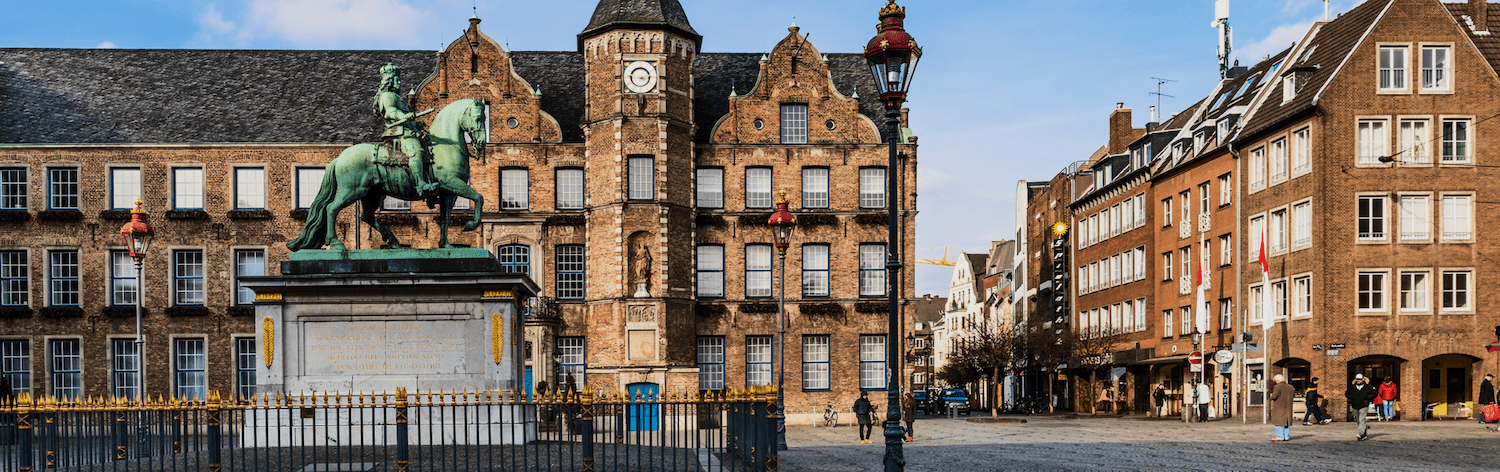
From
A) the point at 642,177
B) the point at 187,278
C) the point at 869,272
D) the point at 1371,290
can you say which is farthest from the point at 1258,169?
the point at 187,278

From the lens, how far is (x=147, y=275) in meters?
47.7

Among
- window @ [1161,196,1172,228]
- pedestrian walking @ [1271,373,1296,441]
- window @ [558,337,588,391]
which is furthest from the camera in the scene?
window @ [1161,196,1172,228]

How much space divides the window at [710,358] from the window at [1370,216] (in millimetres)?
20418

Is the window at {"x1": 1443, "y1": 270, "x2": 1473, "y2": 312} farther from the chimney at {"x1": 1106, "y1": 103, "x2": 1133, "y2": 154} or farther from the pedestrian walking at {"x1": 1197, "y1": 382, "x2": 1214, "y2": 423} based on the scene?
the chimney at {"x1": 1106, "y1": 103, "x2": 1133, "y2": 154}

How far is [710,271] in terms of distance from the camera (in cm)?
4891

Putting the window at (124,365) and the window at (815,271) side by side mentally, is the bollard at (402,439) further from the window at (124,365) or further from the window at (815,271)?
the window at (124,365)

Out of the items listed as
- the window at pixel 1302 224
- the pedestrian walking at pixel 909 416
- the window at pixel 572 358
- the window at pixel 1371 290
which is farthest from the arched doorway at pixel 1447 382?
the window at pixel 572 358

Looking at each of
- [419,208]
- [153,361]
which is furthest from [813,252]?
[153,361]

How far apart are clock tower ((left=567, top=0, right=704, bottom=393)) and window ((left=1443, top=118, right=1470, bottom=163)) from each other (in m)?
23.5

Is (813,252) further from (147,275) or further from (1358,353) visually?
(147,275)

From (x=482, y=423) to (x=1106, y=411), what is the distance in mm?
50635

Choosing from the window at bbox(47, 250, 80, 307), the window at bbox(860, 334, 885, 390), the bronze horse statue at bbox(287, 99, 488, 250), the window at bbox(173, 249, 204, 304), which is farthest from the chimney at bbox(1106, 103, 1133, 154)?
the bronze horse statue at bbox(287, 99, 488, 250)

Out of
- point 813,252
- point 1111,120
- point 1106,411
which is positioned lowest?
point 1106,411

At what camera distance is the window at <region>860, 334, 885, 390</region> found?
4912cm
